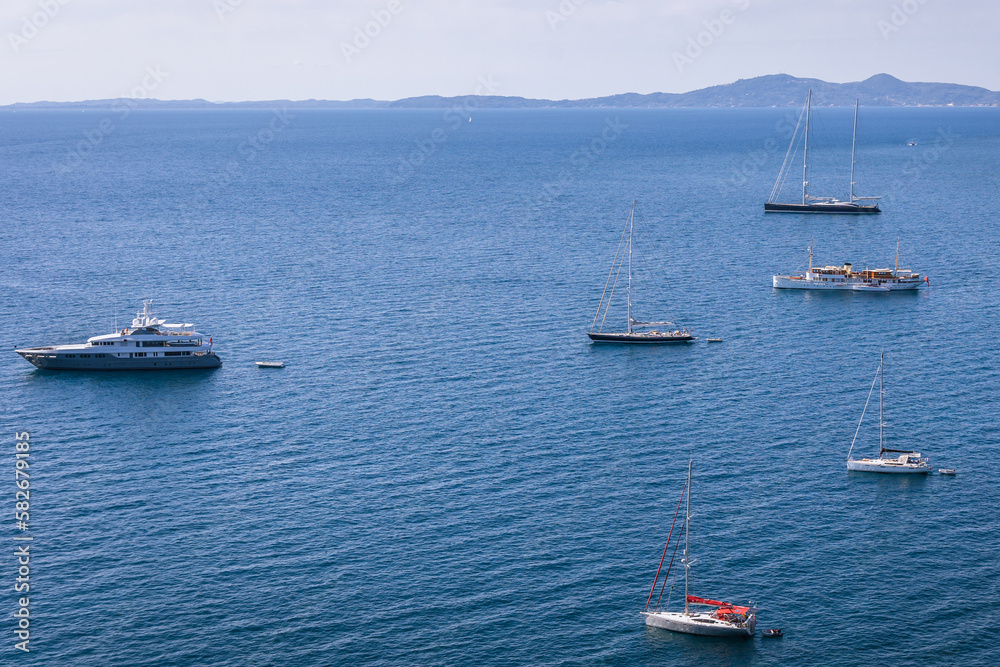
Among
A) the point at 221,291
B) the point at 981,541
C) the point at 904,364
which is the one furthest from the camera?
the point at 221,291

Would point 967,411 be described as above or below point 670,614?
above

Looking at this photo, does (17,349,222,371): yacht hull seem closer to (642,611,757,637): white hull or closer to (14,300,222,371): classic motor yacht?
(14,300,222,371): classic motor yacht

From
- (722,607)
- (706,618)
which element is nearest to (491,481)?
(722,607)

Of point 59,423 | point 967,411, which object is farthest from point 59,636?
point 967,411

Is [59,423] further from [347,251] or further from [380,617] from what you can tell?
[347,251]

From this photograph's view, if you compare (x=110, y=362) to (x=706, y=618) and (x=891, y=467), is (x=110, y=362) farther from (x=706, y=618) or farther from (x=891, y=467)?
(x=891, y=467)
